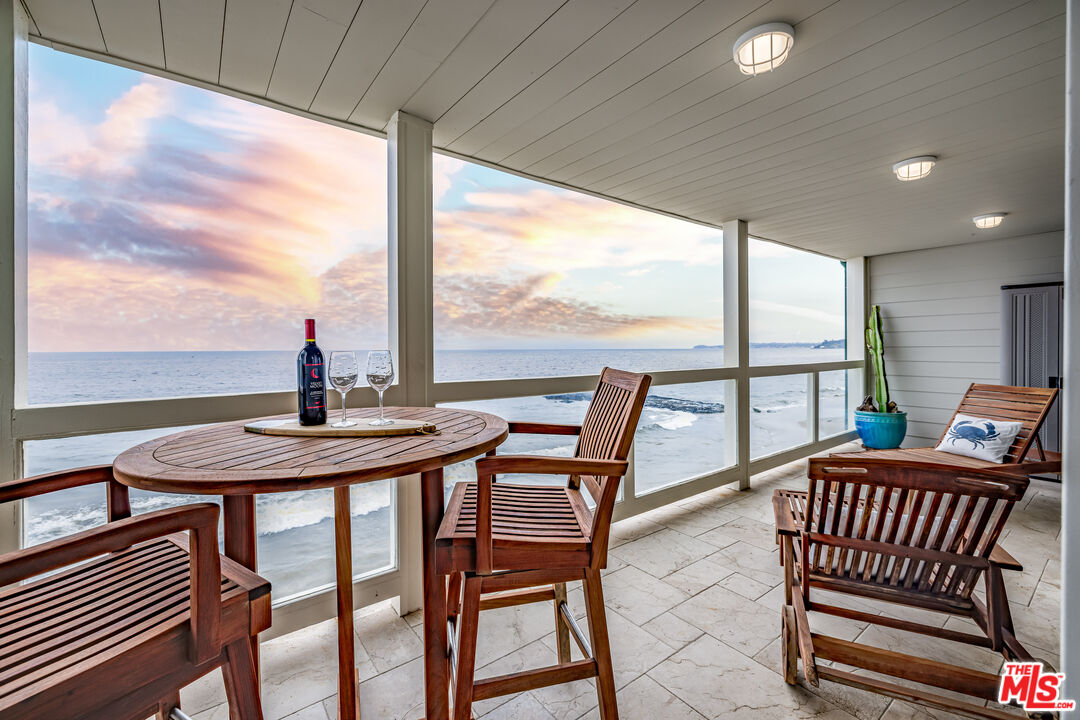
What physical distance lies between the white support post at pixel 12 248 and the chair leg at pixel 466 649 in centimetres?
151

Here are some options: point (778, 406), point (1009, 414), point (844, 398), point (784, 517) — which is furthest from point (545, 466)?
point (778, 406)

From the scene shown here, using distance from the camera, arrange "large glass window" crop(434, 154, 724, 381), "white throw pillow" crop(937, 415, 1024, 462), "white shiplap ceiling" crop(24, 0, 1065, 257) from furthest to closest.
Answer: "large glass window" crop(434, 154, 724, 381) < "white throw pillow" crop(937, 415, 1024, 462) < "white shiplap ceiling" crop(24, 0, 1065, 257)

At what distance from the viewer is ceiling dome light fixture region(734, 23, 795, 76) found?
153 centimetres

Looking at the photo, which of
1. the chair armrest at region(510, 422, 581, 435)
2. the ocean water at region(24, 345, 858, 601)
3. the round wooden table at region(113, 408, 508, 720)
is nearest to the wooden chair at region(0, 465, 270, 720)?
the round wooden table at region(113, 408, 508, 720)

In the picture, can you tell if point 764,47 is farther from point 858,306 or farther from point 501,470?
point 858,306

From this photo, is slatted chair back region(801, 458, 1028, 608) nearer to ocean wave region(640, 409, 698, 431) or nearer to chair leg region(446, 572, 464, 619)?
chair leg region(446, 572, 464, 619)

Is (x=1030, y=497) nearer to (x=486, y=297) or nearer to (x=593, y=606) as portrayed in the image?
(x=593, y=606)

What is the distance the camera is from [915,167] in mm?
2625

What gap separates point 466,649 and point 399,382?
50.2 inches

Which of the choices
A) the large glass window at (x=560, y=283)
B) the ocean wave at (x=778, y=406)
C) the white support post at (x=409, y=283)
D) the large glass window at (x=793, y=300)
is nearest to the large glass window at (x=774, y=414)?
the ocean wave at (x=778, y=406)

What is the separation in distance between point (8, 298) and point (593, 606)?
2037 mm

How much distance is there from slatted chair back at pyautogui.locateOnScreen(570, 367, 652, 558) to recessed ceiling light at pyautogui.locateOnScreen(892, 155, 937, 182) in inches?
90.9

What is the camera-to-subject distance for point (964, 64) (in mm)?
1747

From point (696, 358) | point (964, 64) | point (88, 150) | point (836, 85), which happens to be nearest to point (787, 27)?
point (836, 85)
